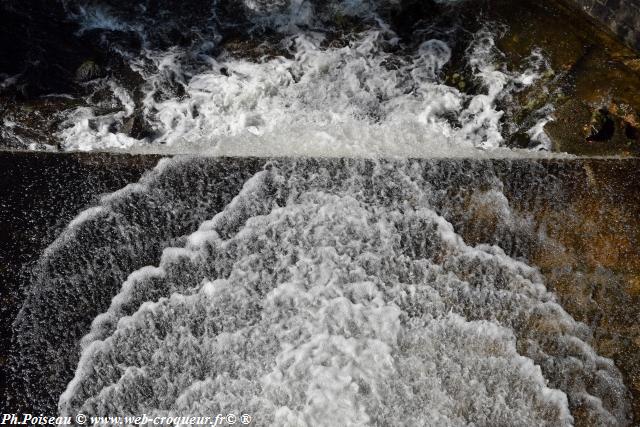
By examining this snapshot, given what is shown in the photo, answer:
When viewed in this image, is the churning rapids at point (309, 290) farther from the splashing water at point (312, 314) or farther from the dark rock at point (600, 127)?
the dark rock at point (600, 127)

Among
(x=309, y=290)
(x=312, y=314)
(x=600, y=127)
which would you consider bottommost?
(x=312, y=314)

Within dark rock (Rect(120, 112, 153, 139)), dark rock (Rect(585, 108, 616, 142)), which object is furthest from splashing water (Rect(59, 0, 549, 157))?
dark rock (Rect(585, 108, 616, 142))

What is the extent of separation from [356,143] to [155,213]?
1925 millimetres

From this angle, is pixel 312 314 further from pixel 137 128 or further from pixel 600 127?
pixel 600 127

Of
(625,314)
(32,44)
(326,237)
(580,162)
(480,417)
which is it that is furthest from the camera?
(32,44)

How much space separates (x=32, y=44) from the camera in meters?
6.46

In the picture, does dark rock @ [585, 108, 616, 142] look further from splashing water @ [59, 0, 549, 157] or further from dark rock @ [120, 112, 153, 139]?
dark rock @ [120, 112, 153, 139]

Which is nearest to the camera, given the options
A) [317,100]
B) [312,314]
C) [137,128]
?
[312,314]

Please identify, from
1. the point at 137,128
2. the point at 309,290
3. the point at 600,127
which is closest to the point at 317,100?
the point at 137,128

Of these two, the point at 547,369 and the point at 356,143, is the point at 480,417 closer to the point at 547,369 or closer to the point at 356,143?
the point at 547,369

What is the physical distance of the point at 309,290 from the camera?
4230 millimetres

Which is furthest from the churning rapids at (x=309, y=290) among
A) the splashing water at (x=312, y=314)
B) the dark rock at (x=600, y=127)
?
the dark rock at (x=600, y=127)

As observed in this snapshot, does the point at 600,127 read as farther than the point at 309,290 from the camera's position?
Yes

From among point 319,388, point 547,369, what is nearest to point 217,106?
point 319,388
